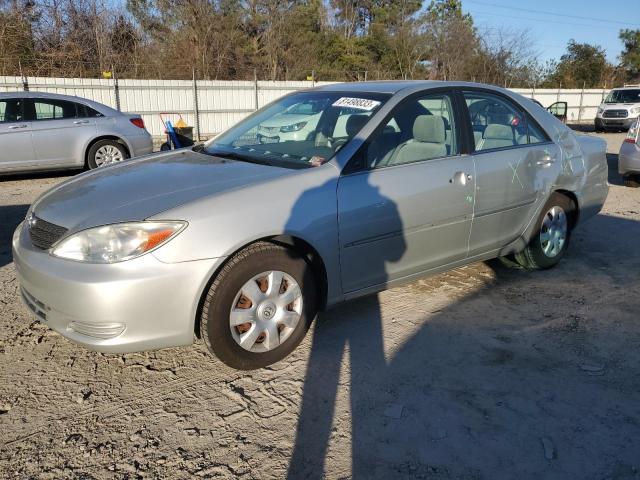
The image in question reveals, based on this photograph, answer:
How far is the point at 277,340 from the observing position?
3188 mm

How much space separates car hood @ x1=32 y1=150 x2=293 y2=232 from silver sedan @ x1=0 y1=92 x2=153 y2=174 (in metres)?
6.02

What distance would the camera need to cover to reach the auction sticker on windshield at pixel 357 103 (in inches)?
147

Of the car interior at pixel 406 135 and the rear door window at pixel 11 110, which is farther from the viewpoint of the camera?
the rear door window at pixel 11 110

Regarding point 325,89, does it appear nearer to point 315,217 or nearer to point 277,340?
point 315,217

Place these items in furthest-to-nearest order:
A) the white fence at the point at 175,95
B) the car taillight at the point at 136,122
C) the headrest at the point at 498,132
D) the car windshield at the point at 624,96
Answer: the car windshield at the point at 624,96, the white fence at the point at 175,95, the car taillight at the point at 136,122, the headrest at the point at 498,132

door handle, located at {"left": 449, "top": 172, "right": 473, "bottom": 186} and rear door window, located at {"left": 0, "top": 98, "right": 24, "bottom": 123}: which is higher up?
rear door window, located at {"left": 0, "top": 98, "right": 24, "bottom": 123}

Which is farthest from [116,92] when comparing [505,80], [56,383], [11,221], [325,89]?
[505,80]

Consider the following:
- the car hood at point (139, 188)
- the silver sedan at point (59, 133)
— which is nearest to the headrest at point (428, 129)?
the car hood at point (139, 188)

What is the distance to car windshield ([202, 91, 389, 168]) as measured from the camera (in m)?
3.57

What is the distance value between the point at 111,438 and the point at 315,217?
5.02 feet

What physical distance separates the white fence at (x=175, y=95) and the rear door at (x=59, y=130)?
7.50m

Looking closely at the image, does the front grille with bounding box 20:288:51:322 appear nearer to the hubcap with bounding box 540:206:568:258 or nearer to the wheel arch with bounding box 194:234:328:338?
the wheel arch with bounding box 194:234:328:338

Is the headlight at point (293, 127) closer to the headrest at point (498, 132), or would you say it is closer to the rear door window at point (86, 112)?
the headrest at point (498, 132)

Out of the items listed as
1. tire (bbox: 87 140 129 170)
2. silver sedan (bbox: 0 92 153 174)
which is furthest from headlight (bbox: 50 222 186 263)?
tire (bbox: 87 140 129 170)
